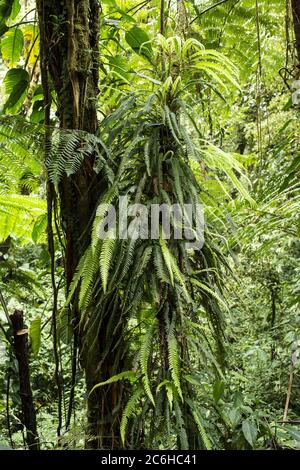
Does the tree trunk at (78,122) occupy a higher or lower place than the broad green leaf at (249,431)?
higher

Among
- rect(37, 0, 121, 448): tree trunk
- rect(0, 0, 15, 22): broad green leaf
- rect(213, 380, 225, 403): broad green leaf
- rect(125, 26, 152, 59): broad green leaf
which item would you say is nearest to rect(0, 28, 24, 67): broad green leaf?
rect(0, 0, 15, 22): broad green leaf

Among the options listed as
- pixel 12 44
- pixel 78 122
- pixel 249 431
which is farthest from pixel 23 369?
pixel 12 44

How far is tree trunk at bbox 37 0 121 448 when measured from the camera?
109cm

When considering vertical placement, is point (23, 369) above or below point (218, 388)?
above

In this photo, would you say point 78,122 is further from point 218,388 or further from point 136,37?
point 218,388

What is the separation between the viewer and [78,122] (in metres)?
1.12

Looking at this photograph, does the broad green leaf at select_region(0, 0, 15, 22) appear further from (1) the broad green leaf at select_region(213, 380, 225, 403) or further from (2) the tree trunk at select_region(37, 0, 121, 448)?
(1) the broad green leaf at select_region(213, 380, 225, 403)

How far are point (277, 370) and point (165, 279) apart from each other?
2608mm

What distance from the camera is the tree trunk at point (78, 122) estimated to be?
109cm

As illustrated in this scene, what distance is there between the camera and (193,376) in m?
1.00

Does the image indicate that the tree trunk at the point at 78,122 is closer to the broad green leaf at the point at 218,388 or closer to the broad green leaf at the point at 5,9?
the broad green leaf at the point at 218,388

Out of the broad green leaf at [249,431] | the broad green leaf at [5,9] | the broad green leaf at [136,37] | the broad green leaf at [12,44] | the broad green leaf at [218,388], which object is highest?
the broad green leaf at [12,44]

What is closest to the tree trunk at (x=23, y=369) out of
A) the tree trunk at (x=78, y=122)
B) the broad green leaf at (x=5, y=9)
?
the tree trunk at (x=78, y=122)
